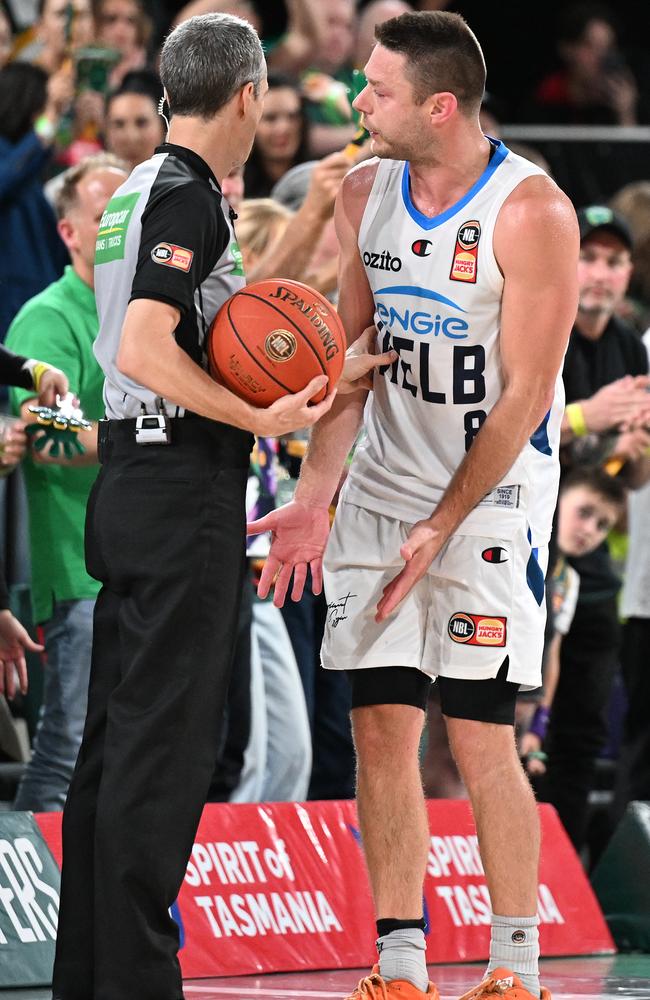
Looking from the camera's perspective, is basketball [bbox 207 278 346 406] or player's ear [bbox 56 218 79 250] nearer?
basketball [bbox 207 278 346 406]

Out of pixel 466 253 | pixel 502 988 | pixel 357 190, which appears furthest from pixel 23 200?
pixel 502 988

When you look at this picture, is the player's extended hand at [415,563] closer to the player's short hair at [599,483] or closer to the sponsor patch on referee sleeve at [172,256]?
the sponsor patch on referee sleeve at [172,256]

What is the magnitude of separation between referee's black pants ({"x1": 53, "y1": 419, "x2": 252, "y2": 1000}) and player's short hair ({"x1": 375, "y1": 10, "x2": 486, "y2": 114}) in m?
1.14

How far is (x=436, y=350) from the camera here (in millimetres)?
4285

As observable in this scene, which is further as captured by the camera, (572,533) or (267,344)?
(572,533)

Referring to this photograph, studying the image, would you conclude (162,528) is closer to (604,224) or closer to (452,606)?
(452,606)

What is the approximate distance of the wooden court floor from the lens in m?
4.59

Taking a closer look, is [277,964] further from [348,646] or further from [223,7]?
[223,7]

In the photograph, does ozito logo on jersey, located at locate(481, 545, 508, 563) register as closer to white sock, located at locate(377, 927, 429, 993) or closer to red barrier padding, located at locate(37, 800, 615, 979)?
white sock, located at locate(377, 927, 429, 993)

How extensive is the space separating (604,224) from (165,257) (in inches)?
147

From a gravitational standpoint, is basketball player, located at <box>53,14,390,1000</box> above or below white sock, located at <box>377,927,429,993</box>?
above

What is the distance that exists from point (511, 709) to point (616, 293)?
10.2 feet

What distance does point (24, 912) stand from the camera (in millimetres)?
4867

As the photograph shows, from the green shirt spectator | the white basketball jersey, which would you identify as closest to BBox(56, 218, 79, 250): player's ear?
the green shirt spectator
